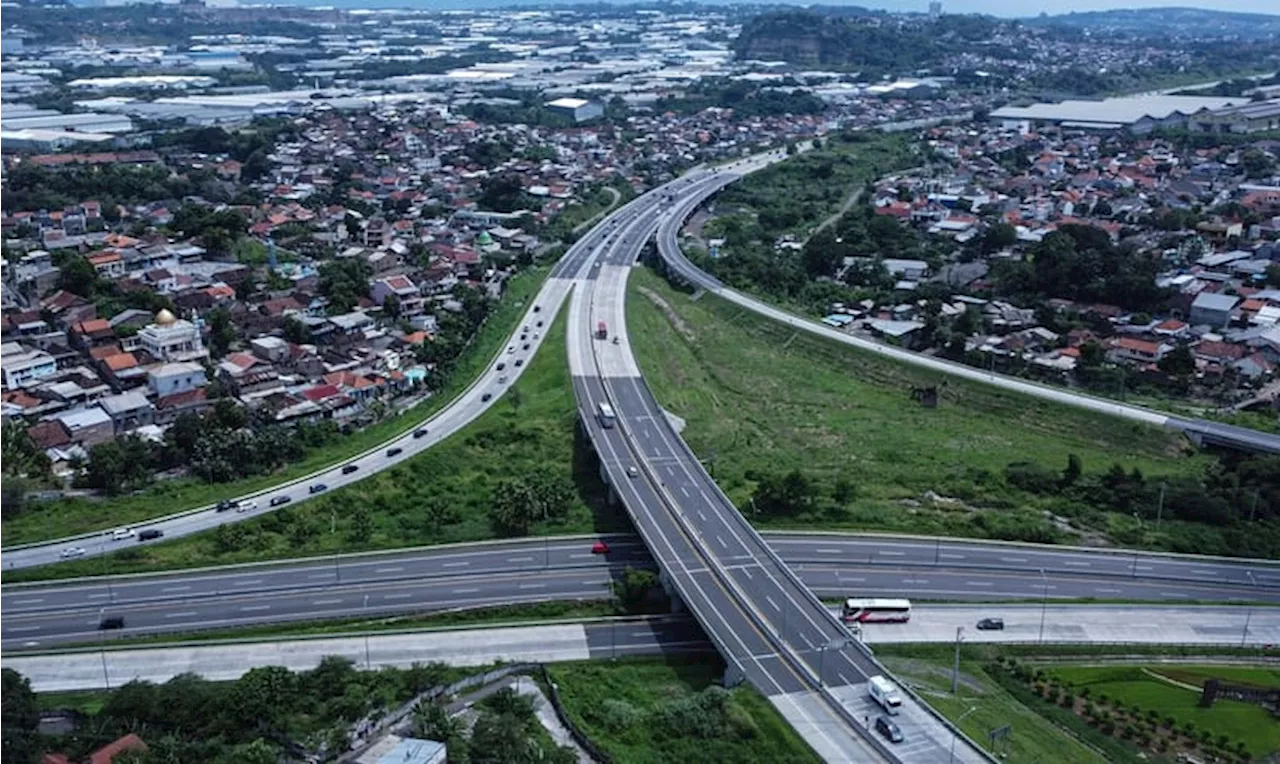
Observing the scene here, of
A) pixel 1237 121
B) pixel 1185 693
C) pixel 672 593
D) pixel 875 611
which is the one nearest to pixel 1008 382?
pixel 875 611

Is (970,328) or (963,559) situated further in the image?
(970,328)

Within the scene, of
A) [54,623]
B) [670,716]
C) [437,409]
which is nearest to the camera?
[670,716]

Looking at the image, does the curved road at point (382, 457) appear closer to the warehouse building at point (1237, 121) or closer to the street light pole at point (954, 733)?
the street light pole at point (954, 733)

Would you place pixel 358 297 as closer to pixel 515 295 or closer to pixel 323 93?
pixel 515 295

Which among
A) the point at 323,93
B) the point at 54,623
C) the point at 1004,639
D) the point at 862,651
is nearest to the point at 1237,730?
the point at 1004,639

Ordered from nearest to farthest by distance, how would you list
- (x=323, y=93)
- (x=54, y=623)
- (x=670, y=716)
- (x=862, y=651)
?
(x=670, y=716)
(x=862, y=651)
(x=54, y=623)
(x=323, y=93)

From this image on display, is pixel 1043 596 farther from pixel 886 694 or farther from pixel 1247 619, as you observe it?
pixel 886 694
